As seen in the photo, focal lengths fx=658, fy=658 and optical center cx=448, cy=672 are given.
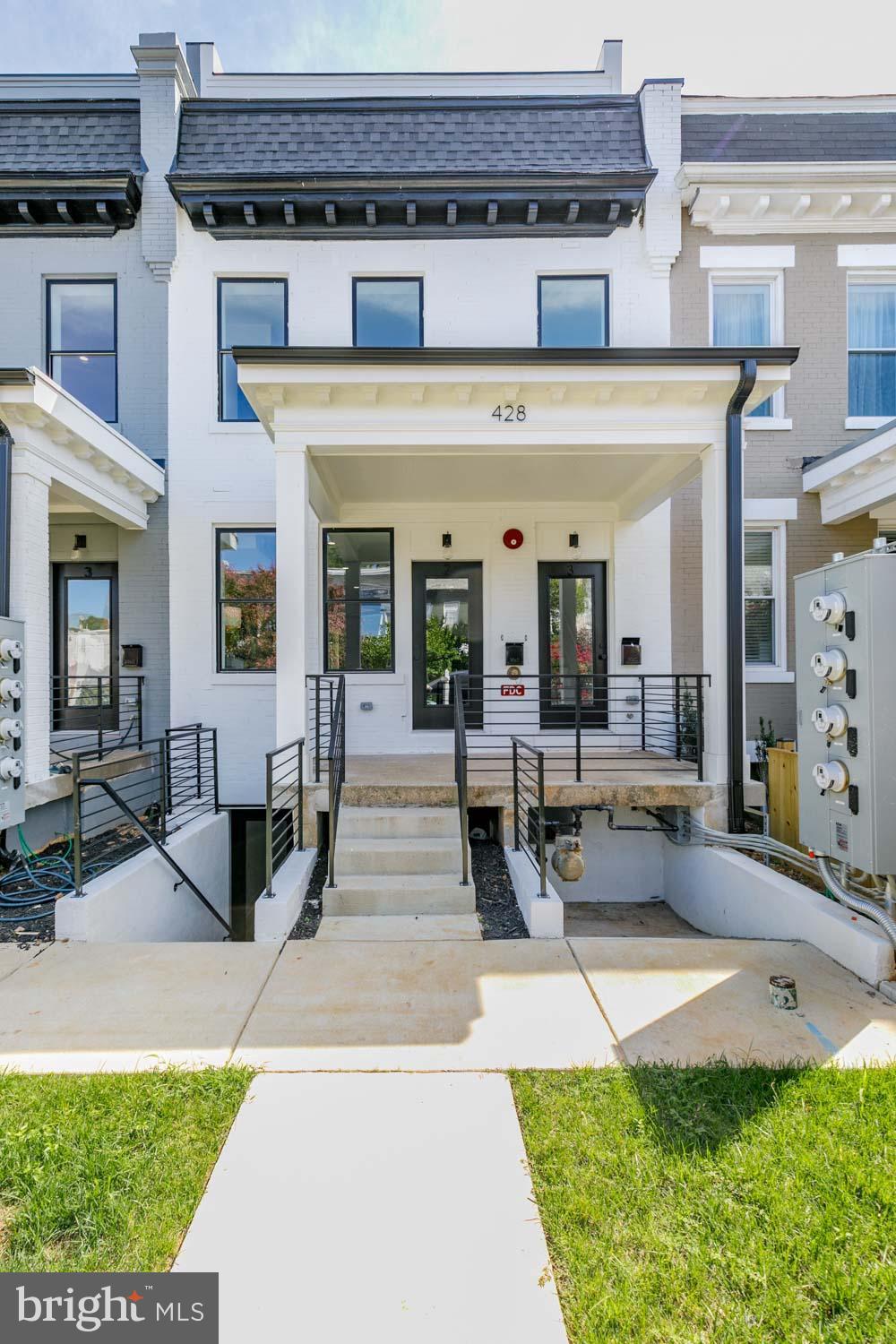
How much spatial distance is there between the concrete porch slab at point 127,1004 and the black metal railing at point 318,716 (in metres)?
2.19

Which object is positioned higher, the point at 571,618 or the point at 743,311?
the point at 743,311

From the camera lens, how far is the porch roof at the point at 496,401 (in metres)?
5.75

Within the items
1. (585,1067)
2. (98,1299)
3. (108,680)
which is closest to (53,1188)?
(98,1299)

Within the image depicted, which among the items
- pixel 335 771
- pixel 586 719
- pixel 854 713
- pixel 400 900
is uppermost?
pixel 854 713

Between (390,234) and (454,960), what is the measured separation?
27.8 feet

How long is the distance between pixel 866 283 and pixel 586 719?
6722 millimetres

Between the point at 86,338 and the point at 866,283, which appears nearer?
the point at 86,338

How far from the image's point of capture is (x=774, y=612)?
27.5 feet

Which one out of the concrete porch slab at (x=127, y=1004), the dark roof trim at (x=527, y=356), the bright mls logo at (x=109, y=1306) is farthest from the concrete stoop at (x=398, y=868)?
the dark roof trim at (x=527, y=356)

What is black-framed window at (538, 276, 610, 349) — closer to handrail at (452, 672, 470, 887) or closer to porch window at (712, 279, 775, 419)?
porch window at (712, 279, 775, 419)

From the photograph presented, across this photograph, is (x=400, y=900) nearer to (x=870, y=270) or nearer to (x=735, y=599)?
(x=735, y=599)

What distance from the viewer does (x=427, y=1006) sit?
11.2 ft

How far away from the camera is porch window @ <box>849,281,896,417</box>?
8469mm

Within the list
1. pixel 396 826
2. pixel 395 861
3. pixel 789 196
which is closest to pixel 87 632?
pixel 396 826
